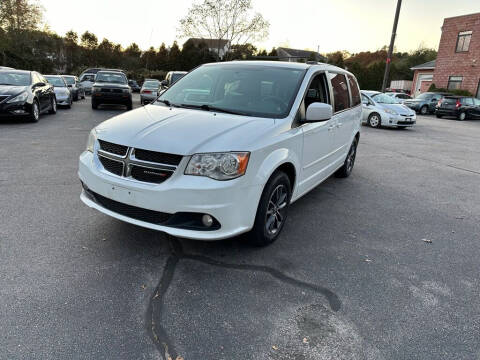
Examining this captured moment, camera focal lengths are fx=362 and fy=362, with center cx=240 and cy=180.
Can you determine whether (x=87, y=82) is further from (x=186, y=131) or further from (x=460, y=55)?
(x=460, y=55)

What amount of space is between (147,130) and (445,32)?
1454 inches

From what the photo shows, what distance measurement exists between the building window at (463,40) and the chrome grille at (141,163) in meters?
35.3

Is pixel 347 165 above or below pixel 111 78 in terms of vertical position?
below

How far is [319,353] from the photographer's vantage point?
230 cm

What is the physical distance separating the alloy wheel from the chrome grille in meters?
1.03

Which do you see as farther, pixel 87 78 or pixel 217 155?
pixel 87 78

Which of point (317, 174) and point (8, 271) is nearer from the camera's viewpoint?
point (8, 271)

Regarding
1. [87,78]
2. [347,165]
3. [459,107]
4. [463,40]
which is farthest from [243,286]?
[463,40]

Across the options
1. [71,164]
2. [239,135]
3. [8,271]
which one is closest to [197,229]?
[239,135]

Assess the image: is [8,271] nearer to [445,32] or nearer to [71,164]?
[71,164]

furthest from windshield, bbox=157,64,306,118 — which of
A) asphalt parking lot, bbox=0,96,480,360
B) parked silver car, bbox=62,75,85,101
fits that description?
parked silver car, bbox=62,75,85,101

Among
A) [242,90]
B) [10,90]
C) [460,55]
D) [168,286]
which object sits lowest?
[168,286]

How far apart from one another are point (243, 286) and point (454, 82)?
35.4 metres

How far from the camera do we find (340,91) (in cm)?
521
